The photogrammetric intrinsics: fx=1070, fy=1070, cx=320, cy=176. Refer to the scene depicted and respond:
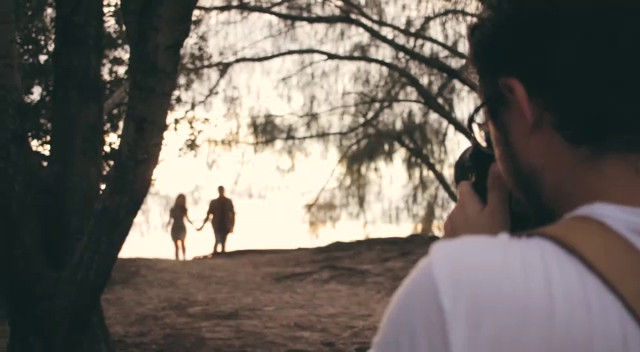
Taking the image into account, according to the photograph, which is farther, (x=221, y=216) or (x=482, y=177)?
(x=221, y=216)

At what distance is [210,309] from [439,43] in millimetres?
4803

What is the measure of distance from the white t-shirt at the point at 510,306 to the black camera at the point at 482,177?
0.26 metres

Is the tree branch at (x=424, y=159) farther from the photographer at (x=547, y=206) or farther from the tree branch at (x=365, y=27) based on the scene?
the photographer at (x=547, y=206)

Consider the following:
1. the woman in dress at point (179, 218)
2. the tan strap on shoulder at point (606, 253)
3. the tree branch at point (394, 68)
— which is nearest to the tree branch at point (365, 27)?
the tree branch at point (394, 68)

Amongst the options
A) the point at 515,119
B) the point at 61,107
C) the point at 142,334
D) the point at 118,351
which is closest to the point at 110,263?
the point at 61,107

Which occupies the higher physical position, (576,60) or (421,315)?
(576,60)

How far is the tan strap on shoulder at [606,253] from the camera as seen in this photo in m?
0.89

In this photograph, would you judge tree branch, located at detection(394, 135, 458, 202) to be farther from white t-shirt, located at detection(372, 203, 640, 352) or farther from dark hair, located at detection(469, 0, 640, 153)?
white t-shirt, located at detection(372, 203, 640, 352)

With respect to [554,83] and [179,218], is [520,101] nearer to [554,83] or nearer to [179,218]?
[554,83]

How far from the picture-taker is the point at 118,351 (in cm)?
930

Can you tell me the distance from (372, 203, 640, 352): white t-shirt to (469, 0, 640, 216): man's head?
18cm

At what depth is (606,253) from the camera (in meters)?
0.91

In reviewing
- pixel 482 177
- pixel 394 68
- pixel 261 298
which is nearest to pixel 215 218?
pixel 394 68

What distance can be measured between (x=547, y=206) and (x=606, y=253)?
0.19 m
